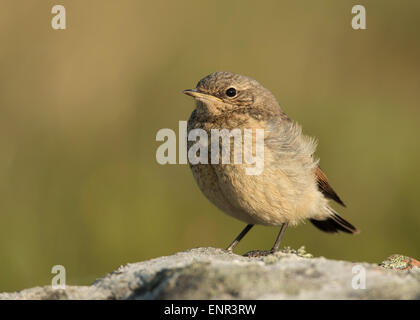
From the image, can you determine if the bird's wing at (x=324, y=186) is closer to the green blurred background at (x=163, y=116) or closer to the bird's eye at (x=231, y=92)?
the bird's eye at (x=231, y=92)

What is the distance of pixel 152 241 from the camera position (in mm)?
7887

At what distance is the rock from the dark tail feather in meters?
3.45

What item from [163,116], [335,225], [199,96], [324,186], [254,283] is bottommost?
[335,225]

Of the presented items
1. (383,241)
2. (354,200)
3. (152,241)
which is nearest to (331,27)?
(354,200)

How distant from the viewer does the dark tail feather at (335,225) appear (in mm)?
7238

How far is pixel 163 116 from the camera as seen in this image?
9.37m

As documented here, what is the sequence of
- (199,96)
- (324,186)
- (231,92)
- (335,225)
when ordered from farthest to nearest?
1. (335,225)
2. (324,186)
3. (231,92)
4. (199,96)

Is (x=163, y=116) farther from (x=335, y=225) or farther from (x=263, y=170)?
(x=263, y=170)

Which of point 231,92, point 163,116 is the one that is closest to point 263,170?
point 231,92

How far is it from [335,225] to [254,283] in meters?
4.22

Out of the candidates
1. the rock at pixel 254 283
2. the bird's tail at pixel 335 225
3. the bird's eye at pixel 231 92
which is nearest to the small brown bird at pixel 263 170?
the bird's eye at pixel 231 92

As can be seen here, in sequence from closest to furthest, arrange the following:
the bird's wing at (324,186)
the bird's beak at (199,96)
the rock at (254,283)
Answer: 1. the rock at (254,283)
2. the bird's beak at (199,96)
3. the bird's wing at (324,186)
